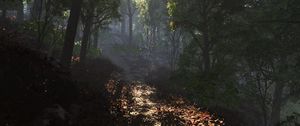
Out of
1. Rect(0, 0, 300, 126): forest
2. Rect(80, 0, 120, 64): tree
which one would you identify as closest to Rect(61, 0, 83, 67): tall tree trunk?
Rect(0, 0, 300, 126): forest

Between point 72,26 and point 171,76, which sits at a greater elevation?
point 72,26

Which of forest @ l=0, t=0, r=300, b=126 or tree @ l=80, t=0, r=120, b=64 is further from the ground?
tree @ l=80, t=0, r=120, b=64

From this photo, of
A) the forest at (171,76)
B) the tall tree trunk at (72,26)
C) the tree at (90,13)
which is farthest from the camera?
the tree at (90,13)

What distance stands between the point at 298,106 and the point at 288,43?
119ft

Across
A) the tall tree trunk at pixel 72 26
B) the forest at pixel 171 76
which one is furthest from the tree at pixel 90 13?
the tall tree trunk at pixel 72 26

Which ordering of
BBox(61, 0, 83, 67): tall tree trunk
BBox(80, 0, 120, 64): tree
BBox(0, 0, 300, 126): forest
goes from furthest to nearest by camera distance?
BBox(80, 0, 120, 64): tree → BBox(61, 0, 83, 67): tall tree trunk → BBox(0, 0, 300, 126): forest

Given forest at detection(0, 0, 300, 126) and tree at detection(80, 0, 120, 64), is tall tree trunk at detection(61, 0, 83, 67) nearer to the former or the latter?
forest at detection(0, 0, 300, 126)

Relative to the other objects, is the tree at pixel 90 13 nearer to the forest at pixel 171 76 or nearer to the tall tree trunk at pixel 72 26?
the forest at pixel 171 76

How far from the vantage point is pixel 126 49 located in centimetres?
5869

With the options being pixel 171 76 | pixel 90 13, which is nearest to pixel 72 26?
pixel 171 76

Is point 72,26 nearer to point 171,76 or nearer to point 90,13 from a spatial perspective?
point 171,76

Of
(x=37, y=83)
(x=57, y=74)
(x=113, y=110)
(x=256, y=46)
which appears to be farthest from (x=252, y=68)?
(x=37, y=83)

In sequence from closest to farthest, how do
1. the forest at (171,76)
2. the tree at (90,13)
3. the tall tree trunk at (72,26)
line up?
1. the forest at (171,76)
2. the tall tree trunk at (72,26)
3. the tree at (90,13)

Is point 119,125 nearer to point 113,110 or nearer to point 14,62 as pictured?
point 113,110
